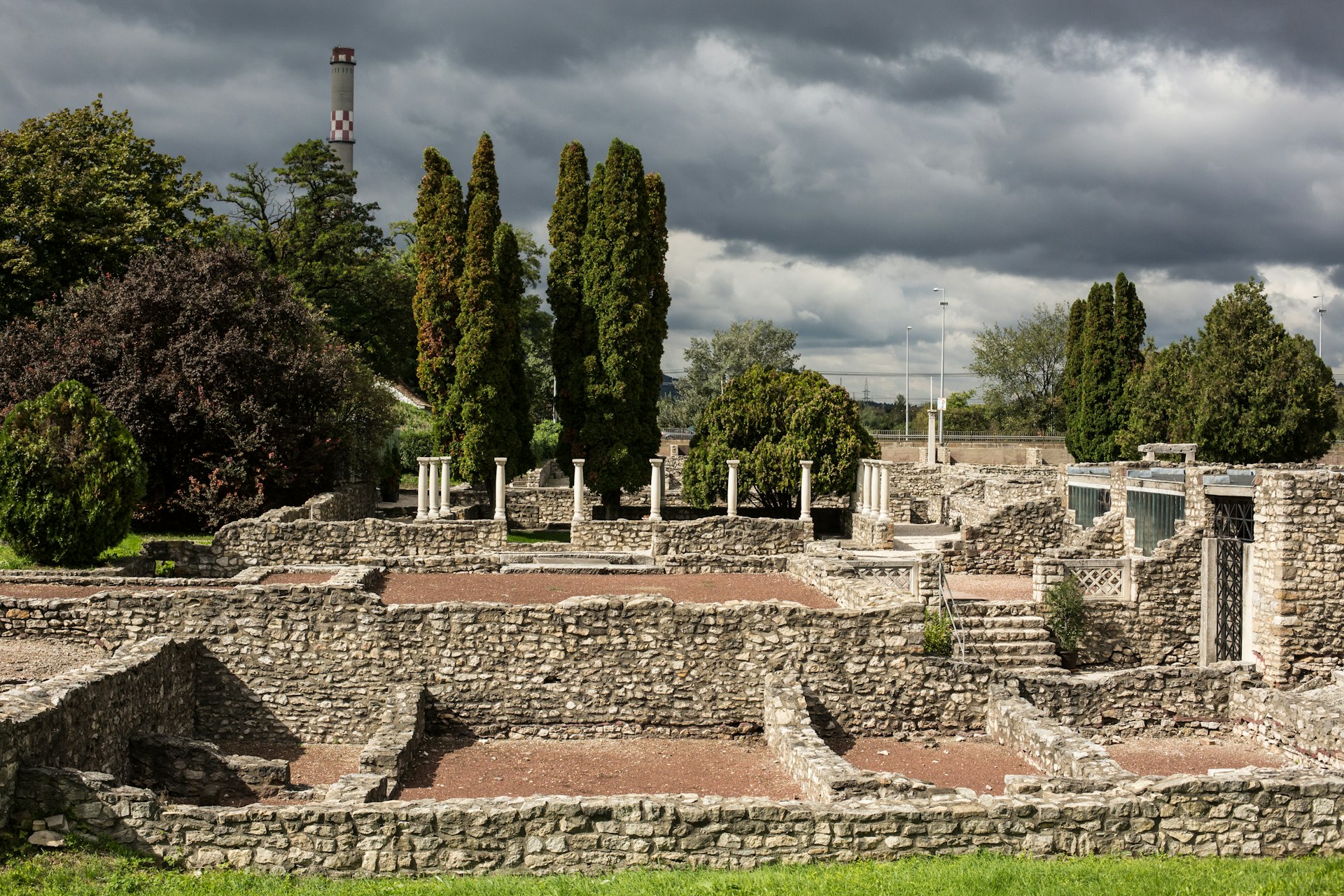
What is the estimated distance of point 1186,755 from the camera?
→ 14172mm

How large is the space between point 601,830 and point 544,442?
141 feet

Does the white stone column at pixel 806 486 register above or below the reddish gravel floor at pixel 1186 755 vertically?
above

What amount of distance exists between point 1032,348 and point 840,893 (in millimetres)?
68888

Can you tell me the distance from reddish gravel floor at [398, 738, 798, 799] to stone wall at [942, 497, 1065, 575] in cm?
1347

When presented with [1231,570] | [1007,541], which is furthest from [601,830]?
[1007,541]

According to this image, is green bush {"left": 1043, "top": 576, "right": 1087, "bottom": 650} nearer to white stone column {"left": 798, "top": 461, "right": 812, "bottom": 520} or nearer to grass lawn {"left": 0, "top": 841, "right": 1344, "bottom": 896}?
white stone column {"left": 798, "top": 461, "right": 812, "bottom": 520}

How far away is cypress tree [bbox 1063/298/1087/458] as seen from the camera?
164 feet

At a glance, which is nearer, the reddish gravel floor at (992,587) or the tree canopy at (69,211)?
the reddish gravel floor at (992,587)

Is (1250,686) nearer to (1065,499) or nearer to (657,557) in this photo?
(657,557)

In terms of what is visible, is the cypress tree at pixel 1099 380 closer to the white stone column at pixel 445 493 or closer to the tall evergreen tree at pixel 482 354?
the tall evergreen tree at pixel 482 354

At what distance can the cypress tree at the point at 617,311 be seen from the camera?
31703 millimetres

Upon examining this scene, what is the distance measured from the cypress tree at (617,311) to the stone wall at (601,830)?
23407mm

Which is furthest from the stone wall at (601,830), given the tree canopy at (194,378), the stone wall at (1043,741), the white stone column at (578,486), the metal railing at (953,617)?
the white stone column at (578,486)

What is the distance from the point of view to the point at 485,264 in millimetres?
31016
